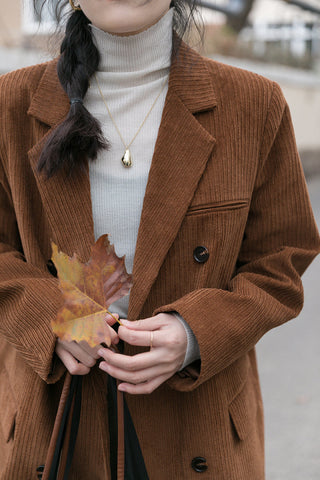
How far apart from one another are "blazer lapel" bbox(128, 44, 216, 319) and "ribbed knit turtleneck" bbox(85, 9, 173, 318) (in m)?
0.05

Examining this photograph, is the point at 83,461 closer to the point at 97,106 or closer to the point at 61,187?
the point at 61,187

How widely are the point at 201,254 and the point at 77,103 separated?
1.58 feet

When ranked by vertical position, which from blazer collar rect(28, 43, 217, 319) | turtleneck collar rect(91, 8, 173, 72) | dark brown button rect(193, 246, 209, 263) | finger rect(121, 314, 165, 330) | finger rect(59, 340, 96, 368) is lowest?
finger rect(59, 340, 96, 368)

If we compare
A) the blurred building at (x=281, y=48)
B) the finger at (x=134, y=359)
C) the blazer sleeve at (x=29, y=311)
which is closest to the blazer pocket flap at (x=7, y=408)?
the blazer sleeve at (x=29, y=311)

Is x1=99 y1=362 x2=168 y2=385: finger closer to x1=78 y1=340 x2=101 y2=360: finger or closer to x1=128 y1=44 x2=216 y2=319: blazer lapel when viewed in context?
x1=78 y1=340 x2=101 y2=360: finger

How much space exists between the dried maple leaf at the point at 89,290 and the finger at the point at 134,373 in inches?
7.2

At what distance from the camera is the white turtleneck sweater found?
154 cm

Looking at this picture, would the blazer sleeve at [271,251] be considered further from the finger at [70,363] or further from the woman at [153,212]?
the finger at [70,363]

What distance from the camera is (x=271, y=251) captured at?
1.62 m

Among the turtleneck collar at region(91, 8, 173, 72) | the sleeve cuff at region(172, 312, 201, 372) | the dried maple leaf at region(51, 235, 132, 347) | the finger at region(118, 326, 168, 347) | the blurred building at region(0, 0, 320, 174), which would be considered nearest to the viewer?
the dried maple leaf at region(51, 235, 132, 347)

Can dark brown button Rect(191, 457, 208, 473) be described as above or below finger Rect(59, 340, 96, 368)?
below

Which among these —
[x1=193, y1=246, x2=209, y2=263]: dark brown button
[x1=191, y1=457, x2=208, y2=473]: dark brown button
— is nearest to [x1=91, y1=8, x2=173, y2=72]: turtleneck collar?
[x1=193, y1=246, x2=209, y2=263]: dark brown button

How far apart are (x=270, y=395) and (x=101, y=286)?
2.96 meters

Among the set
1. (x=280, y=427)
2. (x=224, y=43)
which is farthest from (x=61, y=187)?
(x=224, y=43)
